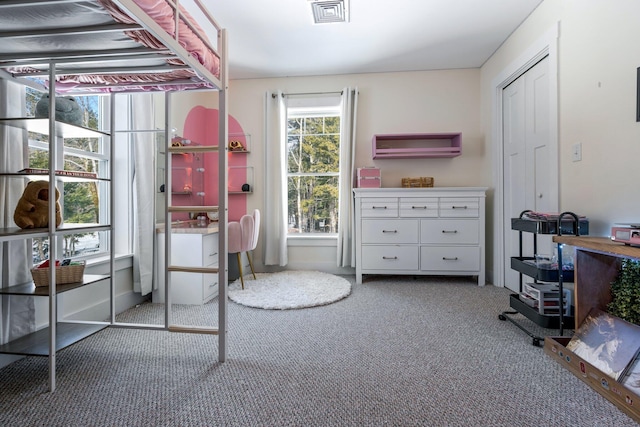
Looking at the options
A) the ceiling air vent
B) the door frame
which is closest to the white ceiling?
the ceiling air vent

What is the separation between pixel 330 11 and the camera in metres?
2.46

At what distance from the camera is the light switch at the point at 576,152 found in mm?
1957

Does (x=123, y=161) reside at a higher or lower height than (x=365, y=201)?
higher

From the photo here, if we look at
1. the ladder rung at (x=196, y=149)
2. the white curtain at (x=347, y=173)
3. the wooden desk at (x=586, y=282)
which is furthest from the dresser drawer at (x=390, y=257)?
the ladder rung at (x=196, y=149)

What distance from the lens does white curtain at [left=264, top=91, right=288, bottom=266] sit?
12.0ft

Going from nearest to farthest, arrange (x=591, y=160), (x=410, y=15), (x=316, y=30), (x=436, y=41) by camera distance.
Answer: (x=591, y=160), (x=410, y=15), (x=316, y=30), (x=436, y=41)

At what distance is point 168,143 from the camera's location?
1726 mm

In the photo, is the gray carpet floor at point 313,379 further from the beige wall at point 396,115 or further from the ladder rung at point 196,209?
the beige wall at point 396,115

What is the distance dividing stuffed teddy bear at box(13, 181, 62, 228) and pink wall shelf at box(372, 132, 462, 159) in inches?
115

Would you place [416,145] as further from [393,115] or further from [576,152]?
[576,152]

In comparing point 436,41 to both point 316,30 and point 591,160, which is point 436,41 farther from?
point 591,160

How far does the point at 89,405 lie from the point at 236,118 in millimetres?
3296

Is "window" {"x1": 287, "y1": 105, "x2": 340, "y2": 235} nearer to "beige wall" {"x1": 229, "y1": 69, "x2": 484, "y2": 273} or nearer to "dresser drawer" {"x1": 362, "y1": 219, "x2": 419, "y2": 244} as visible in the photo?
"beige wall" {"x1": 229, "y1": 69, "x2": 484, "y2": 273}

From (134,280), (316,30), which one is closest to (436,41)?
(316,30)
